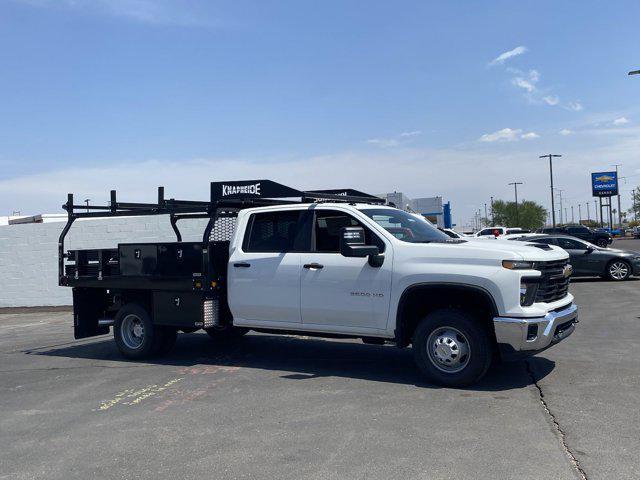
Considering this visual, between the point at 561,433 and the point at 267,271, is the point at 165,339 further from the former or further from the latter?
the point at 561,433

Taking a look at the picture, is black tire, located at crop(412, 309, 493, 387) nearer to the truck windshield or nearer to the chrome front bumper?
the chrome front bumper

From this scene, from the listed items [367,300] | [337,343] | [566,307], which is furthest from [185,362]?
[566,307]

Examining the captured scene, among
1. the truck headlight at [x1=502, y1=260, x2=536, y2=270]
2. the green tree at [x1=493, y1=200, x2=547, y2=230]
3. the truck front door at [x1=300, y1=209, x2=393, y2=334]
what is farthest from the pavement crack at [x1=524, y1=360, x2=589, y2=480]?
the green tree at [x1=493, y1=200, x2=547, y2=230]

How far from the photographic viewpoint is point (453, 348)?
662 cm

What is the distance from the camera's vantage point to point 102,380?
777 centimetres

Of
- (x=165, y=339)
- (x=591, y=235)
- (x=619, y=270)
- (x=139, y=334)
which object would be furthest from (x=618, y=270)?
(x=591, y=235)

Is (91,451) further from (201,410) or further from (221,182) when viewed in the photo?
(221,182)

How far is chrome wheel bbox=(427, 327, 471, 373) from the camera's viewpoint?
6.59 metres

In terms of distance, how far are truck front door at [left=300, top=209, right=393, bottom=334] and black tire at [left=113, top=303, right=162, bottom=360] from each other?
2577 millimetres

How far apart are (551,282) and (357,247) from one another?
2141 millimetres

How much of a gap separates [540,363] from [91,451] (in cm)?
526

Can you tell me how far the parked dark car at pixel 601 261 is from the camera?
715 inches

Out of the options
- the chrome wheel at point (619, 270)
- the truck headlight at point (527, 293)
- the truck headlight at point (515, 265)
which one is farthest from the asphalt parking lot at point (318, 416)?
the chrome wheel at point (619, 270)

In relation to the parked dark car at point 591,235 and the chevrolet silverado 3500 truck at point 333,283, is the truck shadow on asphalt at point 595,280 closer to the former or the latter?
the chevrolet silverado 3500 truck at point 333,283
